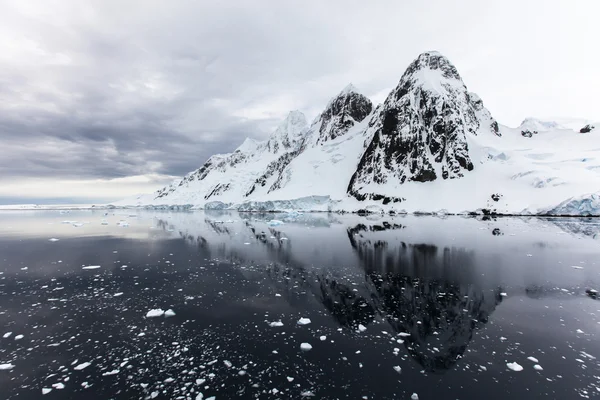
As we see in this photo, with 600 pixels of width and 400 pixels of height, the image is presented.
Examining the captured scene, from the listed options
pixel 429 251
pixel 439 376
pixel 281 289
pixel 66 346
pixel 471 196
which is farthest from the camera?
pixel 471 196

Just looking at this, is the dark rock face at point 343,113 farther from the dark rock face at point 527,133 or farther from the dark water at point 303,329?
the dark water at point 303,329

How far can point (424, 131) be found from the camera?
91562mm

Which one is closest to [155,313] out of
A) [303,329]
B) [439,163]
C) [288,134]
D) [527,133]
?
[303,329]

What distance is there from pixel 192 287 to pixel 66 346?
547 cm

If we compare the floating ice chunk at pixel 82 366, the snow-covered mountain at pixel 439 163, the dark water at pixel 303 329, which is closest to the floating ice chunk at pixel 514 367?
the dark water at pixel 303 329

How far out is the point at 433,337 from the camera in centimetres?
812

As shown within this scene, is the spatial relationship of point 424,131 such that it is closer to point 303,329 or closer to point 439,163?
point 439,163

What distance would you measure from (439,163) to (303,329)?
88.0m

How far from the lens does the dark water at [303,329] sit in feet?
20.1

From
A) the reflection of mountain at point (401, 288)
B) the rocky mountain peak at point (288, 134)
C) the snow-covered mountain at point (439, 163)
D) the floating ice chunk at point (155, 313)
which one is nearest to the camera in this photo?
the reflection of mountain at point (401, 288)

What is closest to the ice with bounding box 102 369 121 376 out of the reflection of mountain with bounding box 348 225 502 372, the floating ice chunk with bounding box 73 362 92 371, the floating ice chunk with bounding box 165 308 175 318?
the floating ice chunk with bounding box 73 362 92 371

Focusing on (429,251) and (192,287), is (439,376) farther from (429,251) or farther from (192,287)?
(429,251)

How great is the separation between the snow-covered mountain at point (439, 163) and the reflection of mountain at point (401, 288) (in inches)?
2165

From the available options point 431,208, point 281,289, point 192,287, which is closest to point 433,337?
point 281,289
